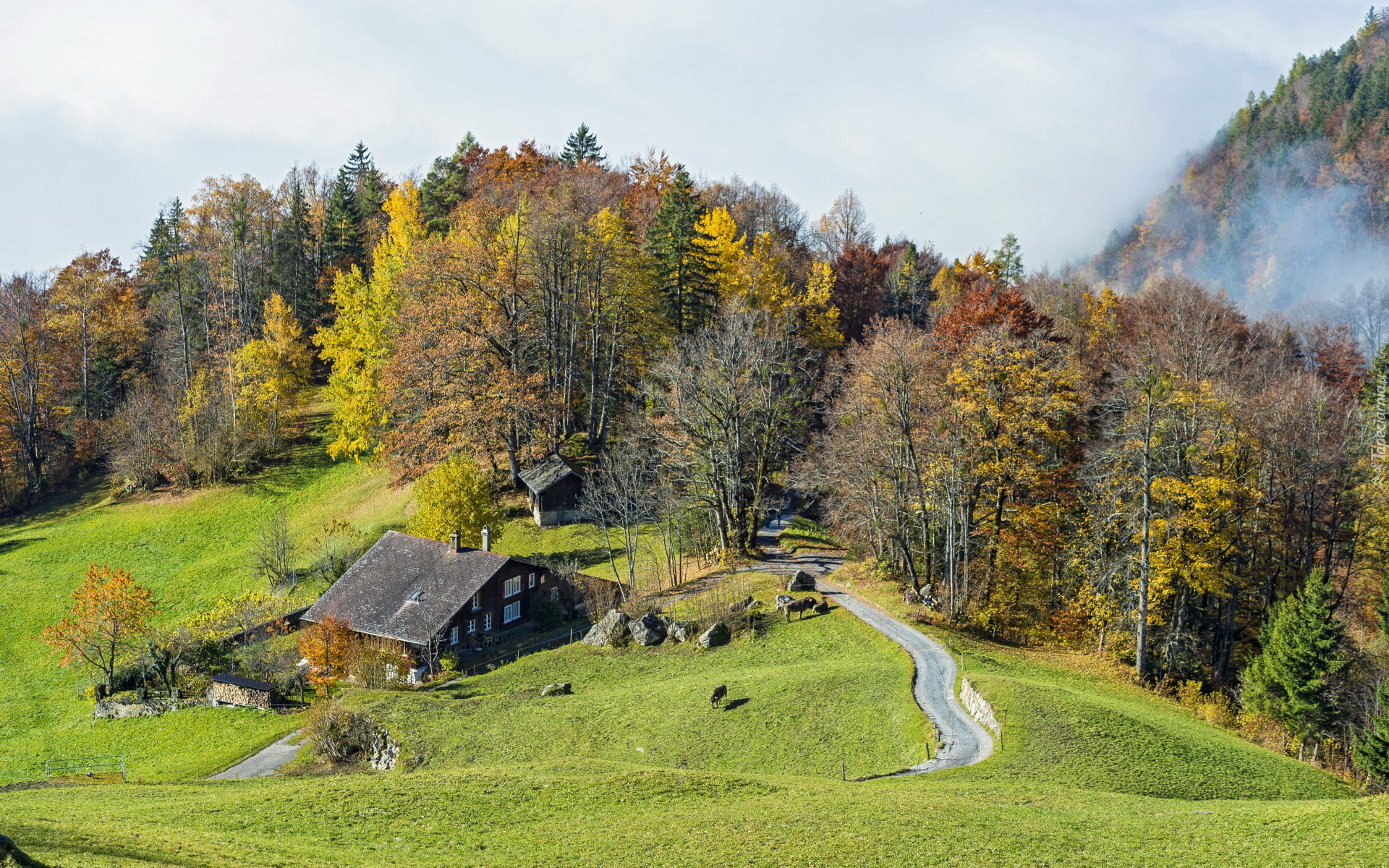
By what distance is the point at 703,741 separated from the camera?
2814 centimetres

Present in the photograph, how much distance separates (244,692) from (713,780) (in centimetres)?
2633

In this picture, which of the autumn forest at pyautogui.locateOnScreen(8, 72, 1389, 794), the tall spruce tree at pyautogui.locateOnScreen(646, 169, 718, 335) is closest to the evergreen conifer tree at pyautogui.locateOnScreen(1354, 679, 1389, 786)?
the autumn forest at pyautogui.locateOnScreen(8, 72, 1389, 794)

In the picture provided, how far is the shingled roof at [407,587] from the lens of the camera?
43.2m

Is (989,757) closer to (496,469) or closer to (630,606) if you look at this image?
(630,606)

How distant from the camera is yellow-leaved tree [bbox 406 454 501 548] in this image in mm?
49438

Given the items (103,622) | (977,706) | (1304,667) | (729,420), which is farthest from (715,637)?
(103,622)

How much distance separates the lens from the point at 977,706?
96.5 ft

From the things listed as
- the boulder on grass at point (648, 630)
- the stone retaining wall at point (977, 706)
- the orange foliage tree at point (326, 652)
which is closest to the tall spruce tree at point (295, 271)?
the orange foliage tree at point (326, 652)

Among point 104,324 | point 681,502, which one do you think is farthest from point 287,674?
point 104,324

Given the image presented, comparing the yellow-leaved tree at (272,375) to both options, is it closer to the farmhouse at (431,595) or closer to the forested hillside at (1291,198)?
the farmhouse at (431,595)

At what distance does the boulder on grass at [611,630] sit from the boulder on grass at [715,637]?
146 inches

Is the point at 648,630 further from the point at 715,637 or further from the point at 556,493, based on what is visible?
the point at 556,493

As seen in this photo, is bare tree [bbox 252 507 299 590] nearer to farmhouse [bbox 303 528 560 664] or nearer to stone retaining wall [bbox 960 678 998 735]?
farmhouse [bbox 303 528 560 664]

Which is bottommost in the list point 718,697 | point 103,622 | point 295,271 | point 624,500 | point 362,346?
point 718,697
